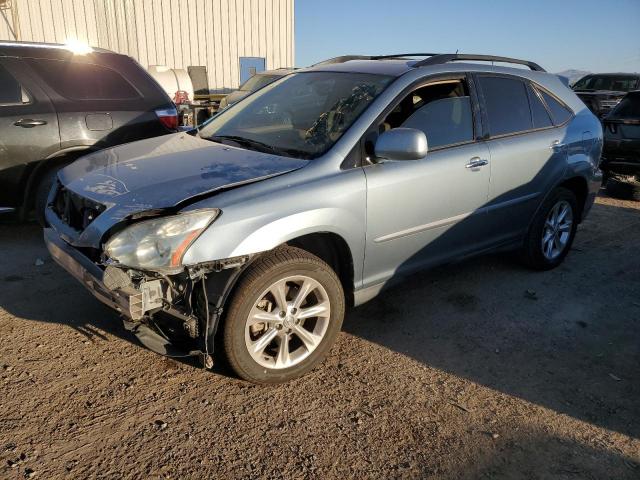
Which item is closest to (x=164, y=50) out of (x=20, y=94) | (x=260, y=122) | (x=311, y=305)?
(x=20, y=94)

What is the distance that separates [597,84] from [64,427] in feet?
56.3

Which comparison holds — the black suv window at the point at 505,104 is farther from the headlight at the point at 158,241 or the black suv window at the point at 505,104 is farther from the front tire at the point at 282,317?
the headlight at the point at 158,241

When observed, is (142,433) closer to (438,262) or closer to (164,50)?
(438,262)

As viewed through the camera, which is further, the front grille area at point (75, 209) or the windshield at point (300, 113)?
the windshield at point (300, 113)

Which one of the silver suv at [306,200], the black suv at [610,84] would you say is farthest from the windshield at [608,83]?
the silver suv at [306,200]

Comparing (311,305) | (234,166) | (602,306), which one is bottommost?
(602,306)

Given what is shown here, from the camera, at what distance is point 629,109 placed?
26.0 ft

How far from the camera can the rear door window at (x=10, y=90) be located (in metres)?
4.67

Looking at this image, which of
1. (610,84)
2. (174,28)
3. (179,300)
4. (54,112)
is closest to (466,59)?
(179,300)

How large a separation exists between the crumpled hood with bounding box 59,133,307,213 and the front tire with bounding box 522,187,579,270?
2.49 metres

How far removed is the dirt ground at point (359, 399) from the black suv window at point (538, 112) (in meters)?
1.48

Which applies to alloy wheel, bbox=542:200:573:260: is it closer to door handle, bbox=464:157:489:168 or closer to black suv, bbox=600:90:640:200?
door handle, bbox=464:157:489:168

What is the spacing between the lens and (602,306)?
4.15 meters

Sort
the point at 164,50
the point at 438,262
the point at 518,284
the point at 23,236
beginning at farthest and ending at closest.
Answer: the point at 164,50 → the point at 23,236 → the point at 518,284 → the point at 438,262
